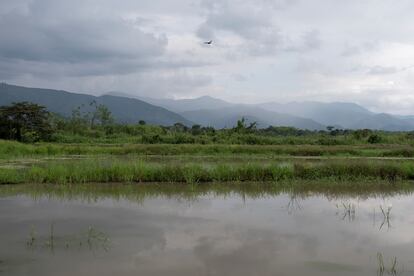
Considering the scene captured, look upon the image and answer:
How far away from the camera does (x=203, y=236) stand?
5734 millimetres

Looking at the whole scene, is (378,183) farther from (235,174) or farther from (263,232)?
(263,232)

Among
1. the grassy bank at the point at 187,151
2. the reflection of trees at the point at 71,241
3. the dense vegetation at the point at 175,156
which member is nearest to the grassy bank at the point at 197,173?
the dense vegetation at the point at 175,156

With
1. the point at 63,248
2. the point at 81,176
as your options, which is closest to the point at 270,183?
the point at 81,176

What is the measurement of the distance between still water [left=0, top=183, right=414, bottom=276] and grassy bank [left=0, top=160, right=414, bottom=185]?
6.20 feet

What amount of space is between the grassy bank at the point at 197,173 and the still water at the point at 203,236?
1.89 m

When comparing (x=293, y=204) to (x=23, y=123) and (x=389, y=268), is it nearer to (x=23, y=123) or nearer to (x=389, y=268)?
(x=389, y=268)

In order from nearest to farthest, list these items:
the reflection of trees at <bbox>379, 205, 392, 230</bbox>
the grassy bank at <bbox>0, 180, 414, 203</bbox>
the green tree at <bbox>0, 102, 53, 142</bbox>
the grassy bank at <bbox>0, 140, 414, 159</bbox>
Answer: the reflection of trees at <bbox>379, 205, 392, 230</bbox>, the grassy bank at <bbox>0, 180, 414, 203</bbox>, the grassy bank at <bbox>0, 140, 414, 159</bbox>, the green tree at <bbox>0, 102, 53, 142</bbox>

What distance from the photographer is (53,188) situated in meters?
9.65

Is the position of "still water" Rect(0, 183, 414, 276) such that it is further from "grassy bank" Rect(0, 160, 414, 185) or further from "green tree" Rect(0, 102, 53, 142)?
"green tree" Rect(0, 102, 53, 142)

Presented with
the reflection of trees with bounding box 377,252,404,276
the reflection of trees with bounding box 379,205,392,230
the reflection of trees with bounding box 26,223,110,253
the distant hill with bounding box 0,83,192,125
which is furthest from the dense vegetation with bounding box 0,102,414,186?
the distant hill with bounding box 0,83,192,125

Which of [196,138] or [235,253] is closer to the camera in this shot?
[235,253]

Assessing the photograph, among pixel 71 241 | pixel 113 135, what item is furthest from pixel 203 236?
pixel 113 135

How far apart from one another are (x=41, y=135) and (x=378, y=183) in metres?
18.9

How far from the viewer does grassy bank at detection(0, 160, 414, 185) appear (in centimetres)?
1053
